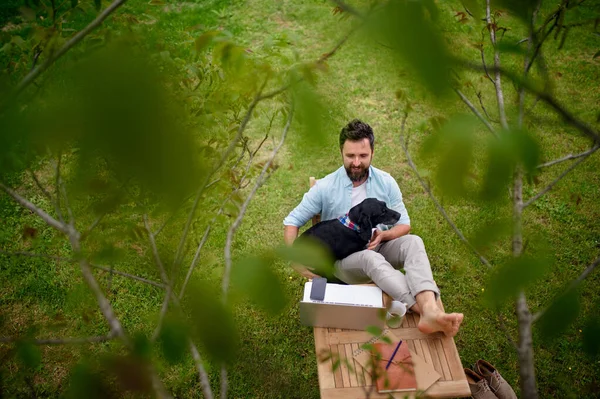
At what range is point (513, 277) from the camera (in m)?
0.80

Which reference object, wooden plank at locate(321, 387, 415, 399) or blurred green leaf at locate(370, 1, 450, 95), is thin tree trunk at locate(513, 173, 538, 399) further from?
wooden plank at locate(321, 387, 415, 399)

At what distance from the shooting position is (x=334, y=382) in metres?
2.48

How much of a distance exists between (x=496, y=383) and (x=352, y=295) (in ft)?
3.88

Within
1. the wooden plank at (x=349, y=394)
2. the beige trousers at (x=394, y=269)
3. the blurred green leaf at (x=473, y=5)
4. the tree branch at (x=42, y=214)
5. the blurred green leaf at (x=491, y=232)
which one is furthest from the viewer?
the beige trousers at (x=394, y=269)

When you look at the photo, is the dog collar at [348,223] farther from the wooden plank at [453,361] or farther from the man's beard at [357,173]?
the wooden plank at [453,361]

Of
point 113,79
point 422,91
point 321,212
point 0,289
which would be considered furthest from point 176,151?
point 0,289

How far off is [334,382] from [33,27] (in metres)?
2.32

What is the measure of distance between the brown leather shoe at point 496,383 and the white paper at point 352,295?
3.28 feet

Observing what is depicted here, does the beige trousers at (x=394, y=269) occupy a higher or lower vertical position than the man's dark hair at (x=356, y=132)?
lower

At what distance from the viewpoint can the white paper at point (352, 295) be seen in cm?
262

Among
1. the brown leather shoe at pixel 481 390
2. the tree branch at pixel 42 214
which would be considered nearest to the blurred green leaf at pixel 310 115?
the tree branch at pixel 42 214

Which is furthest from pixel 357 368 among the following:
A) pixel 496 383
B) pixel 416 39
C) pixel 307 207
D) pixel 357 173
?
pixel 416 39

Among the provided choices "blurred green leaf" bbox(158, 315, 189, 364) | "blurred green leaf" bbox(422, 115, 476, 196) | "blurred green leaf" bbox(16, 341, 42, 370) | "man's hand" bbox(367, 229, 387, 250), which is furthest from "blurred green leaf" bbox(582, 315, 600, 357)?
"man's hand" bbox(367, 229, 387, 250)

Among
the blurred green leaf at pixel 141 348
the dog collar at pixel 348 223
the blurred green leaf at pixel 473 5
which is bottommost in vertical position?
the dog collar at pixel 348 223
